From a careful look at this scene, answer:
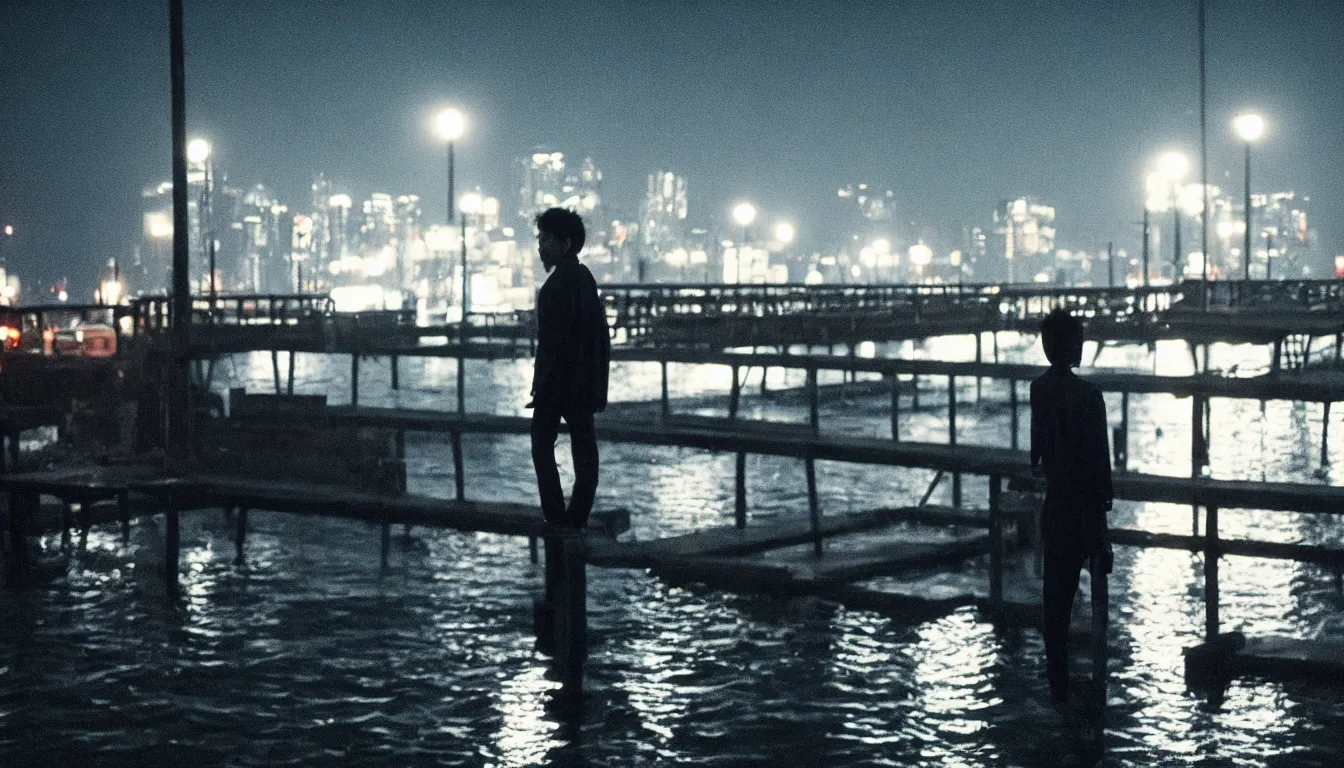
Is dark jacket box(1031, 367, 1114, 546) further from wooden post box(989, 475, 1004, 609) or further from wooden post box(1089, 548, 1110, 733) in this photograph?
wooden post box(989, 475, 1004, 609)

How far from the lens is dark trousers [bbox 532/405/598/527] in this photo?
408 inches

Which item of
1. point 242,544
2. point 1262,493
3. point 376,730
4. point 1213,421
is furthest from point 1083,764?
point 1213,421

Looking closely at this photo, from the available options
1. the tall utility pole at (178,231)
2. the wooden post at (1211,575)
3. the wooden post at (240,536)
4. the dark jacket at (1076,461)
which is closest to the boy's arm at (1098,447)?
the dark jacket at (1076,461)

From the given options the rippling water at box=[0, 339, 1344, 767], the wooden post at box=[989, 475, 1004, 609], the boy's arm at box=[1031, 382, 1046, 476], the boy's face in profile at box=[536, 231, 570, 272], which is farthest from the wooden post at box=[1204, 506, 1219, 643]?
the boy's face in profile at box=[536, 231, 570, 272]

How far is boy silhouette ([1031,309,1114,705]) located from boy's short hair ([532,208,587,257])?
2.84 metres

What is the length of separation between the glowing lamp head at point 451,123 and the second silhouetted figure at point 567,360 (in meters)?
41.4

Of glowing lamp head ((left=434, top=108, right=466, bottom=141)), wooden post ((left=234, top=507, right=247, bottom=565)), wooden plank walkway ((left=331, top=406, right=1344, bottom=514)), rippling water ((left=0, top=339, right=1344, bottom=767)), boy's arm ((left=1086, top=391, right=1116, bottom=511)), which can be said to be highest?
glowing lamp head ((left=434, top=108, right=466, bottom=141))

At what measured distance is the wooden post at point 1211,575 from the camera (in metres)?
11.3

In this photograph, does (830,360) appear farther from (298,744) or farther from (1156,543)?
(298,744)

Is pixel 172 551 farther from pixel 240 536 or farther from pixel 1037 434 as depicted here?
pixel 1037 434

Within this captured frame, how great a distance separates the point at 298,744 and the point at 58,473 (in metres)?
8.01

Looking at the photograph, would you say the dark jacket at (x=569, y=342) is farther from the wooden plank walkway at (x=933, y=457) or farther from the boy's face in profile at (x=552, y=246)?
the wooden plank walkway at (x=933, y=457)

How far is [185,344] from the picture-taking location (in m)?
22.2

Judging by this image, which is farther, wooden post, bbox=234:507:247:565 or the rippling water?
wooden post, bbox=234:507:247:565
